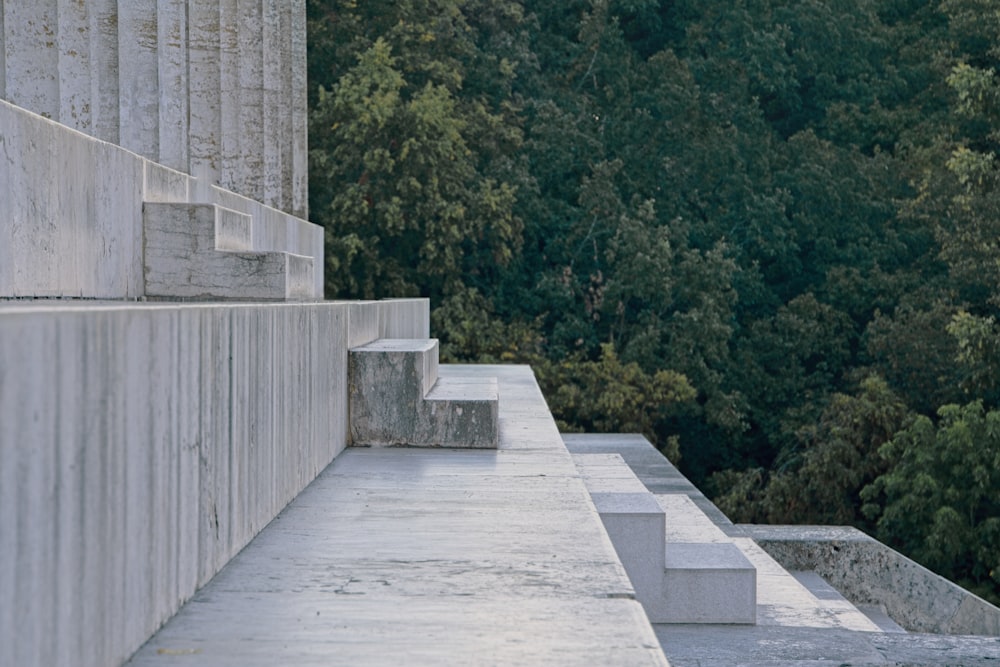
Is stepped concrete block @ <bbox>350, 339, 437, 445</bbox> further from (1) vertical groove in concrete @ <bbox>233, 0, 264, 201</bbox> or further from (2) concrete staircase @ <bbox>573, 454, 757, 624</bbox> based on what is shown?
(1) vertical groove in concrete @ <bbox>233, 0, 264, 201</bbox>

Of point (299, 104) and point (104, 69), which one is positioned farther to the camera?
point (299, 104)

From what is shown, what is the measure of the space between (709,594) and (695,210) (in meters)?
20.5

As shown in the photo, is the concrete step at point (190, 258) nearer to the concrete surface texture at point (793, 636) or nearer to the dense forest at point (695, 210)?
the concrete surface texture at point (793, 636)

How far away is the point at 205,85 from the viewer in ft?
23.7

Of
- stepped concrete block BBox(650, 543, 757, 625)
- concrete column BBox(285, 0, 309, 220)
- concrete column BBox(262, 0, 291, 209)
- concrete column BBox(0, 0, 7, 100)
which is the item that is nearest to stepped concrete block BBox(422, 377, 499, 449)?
stepped concrete block BBox(650, 543, 757, 625)

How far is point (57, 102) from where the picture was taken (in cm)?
577

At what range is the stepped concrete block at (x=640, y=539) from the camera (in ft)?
18.2

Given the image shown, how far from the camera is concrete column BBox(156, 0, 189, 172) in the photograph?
6.50 m

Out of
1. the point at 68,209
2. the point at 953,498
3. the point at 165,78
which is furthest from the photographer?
the point at 953,498

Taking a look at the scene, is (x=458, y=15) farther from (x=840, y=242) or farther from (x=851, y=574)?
(x=851, y=574)

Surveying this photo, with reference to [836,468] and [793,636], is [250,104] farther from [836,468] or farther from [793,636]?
[836,468]

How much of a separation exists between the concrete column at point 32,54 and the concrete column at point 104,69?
31 cm

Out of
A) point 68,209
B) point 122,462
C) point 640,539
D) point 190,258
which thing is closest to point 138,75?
point 190,258

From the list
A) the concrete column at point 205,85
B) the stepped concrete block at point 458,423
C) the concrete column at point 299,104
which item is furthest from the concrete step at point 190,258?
the concrete column at point 299,104
